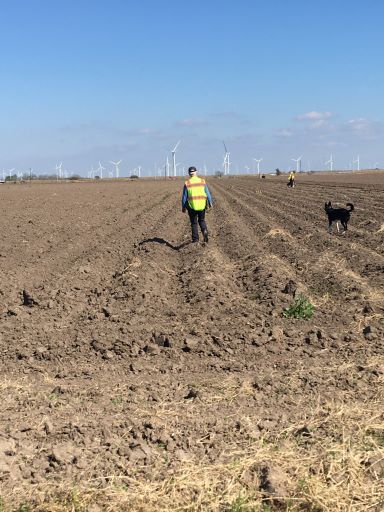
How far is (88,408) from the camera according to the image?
4.51 meters

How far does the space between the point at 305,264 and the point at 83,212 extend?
15.4 metres

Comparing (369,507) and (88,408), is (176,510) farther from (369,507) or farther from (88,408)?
(88,408)

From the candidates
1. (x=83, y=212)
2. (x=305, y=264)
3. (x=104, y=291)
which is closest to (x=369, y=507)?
(x=104, y=291)

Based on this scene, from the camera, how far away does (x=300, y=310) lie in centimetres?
704

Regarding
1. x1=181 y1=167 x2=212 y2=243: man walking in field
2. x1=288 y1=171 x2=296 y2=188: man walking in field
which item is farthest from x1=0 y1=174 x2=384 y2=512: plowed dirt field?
x1=288 y1=171 x2=296 y2=188: man walking in field

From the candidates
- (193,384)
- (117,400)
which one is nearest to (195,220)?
(193,384)

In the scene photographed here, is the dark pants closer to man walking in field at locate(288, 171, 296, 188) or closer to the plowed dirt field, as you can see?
the plowed dirt field

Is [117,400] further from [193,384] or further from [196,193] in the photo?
[196,193]

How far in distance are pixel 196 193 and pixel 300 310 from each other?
609 centimetres

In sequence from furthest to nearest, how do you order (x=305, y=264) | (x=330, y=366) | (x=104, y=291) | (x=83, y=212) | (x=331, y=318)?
(x=83, y=212), (x=305, y=264), (x=104, y=291), (x=331, y=318), (x=330, y=366)

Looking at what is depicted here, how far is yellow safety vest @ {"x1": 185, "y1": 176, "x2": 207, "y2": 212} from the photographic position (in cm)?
1262

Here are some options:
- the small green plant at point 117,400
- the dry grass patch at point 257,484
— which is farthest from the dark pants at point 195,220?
the dry grass patch at point 257,484

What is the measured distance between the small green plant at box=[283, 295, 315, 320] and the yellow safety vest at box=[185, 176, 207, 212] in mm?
5861

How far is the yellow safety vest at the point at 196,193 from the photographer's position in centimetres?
1262
